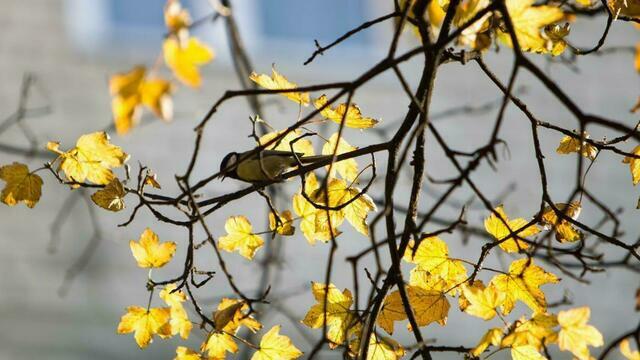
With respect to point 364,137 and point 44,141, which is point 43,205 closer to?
point 44,141

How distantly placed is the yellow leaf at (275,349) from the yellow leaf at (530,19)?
1.45 feet

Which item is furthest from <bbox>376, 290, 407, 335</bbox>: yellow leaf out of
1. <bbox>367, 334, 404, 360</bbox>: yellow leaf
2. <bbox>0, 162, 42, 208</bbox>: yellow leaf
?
<bbox>0, 162, 42, 208</bbox>: yellow leaf

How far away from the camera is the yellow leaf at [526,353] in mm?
880

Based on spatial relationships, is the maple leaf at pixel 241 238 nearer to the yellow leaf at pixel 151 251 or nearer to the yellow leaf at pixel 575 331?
the yellow leaf at pixel 151 251

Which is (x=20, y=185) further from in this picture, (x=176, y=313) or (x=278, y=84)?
(x=278, y=84)

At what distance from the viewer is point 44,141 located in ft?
10.4

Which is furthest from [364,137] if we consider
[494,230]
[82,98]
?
[494,230]

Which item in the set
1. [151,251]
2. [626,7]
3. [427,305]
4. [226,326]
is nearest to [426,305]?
[427,305]

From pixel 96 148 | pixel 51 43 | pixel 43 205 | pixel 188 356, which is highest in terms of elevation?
pixel 51 43

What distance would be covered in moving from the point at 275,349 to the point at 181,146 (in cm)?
240

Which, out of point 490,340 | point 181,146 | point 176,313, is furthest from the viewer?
point 181,146

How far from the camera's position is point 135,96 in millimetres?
750

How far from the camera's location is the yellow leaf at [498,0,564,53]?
0.77 metres

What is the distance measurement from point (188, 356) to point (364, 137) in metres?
2.51
